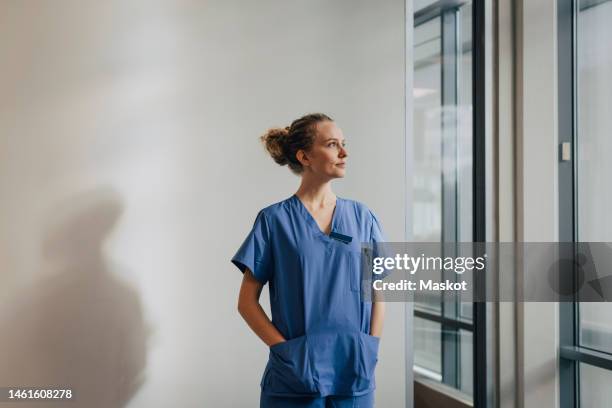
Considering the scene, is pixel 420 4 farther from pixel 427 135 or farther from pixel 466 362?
pixel 466 362

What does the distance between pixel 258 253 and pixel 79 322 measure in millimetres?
710

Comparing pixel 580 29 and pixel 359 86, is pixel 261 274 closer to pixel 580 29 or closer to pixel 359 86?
pixel 359 86

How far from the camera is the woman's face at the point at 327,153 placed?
74.0 inches

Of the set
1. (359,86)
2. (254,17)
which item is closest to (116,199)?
(254,17)

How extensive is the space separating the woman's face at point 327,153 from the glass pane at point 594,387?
1.44m

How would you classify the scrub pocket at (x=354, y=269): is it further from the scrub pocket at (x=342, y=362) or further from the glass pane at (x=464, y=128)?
the glass pane at (x=464, y=128)

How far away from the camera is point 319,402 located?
5.75 feet

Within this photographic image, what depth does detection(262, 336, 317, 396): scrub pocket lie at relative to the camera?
172 centimetres

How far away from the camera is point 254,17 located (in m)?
2.38

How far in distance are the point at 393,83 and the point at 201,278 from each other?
113 cm

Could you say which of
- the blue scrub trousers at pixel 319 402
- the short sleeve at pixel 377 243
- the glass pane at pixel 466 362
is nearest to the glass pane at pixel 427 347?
the glass pane at pixel 466 362

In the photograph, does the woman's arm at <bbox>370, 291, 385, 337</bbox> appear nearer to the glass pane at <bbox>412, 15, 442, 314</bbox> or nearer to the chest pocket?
the chest pocket

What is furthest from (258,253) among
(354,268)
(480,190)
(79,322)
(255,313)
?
(480,190)

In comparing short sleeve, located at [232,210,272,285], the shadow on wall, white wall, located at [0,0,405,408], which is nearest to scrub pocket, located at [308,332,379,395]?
short sleeve, located at [232,210,272,285]
